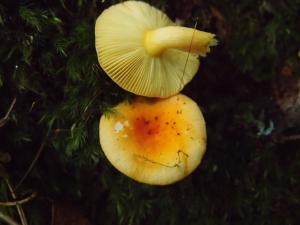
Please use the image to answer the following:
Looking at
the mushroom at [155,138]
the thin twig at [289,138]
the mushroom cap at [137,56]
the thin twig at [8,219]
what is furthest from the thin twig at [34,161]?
the thin twig at [289,138]

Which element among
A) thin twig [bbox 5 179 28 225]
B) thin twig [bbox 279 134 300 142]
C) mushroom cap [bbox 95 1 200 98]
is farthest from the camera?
thin twig [bbox 279 134 300 142]

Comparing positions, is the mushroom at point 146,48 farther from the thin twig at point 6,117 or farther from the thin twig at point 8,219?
the thin twig at point 8,219

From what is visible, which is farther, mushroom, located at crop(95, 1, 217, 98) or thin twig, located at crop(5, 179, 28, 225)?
thin twig, located at crop(5, 179, 28, 225)

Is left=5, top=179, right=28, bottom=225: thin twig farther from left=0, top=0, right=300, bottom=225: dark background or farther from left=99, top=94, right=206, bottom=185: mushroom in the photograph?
left=99, top=94, right=206, bottom=185: mushroom

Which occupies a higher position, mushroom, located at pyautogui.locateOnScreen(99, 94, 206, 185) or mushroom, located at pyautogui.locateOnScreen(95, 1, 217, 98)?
mushroom, located at pyautogui.locateOnScreen(95, 1, 217, 98)

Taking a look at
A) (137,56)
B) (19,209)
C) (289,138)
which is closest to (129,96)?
(137,56)

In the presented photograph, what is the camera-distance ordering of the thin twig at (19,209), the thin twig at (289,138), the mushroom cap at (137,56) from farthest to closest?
the thin twig at (289,138), the thin twig at (19,209), the mushroom cap at (137,56)

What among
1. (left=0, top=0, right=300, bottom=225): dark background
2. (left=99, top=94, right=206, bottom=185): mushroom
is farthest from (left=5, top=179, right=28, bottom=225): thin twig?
(left=99, top=94, right=206, bottom=185): mushroom

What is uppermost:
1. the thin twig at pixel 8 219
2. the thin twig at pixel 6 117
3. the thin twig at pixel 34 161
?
the thin twig at pixel 6 117

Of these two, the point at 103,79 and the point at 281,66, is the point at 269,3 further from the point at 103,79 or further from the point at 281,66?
the point at 103,79
